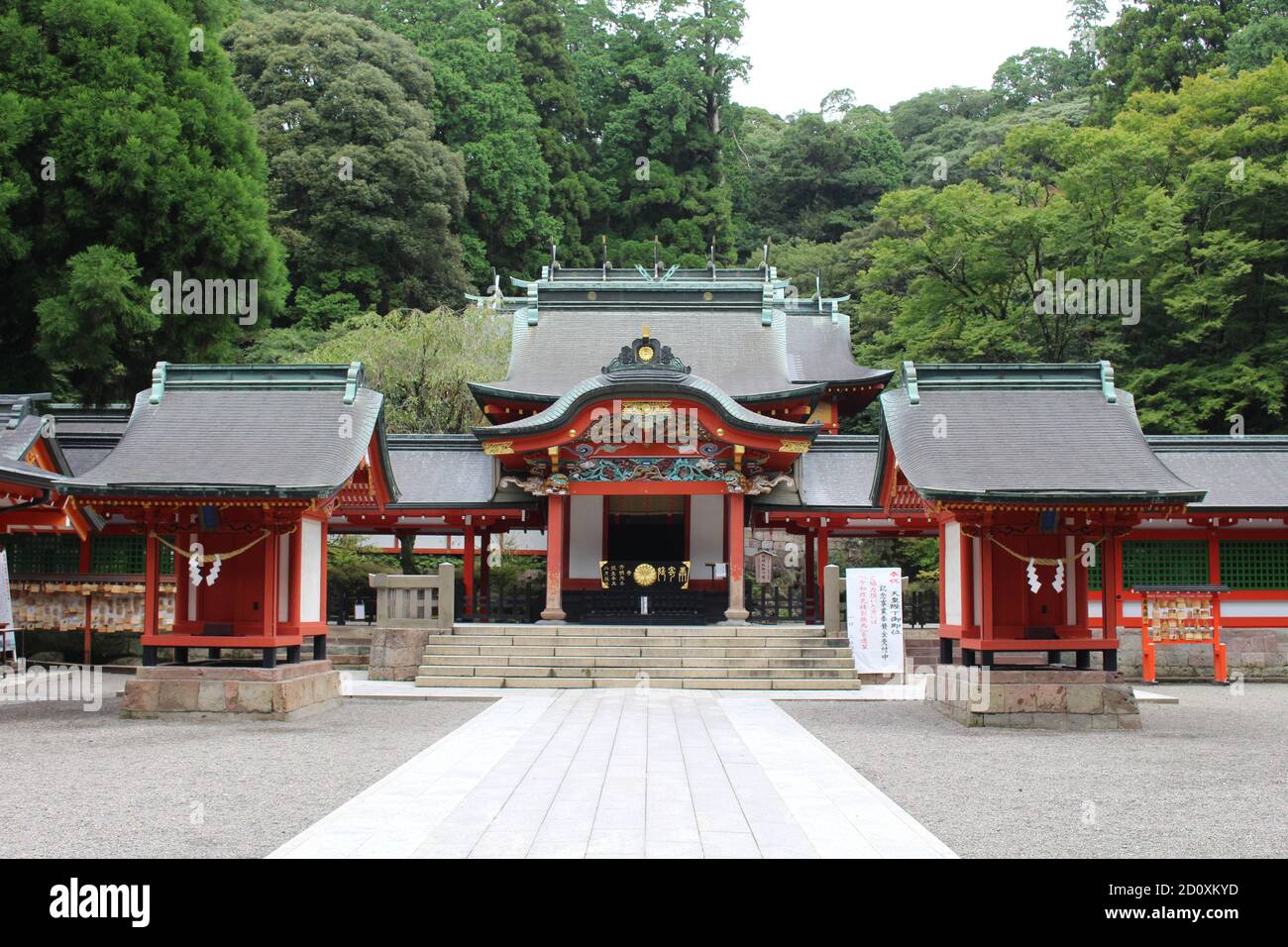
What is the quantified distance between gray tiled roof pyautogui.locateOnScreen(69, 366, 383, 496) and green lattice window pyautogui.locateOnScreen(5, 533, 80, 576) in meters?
6.76

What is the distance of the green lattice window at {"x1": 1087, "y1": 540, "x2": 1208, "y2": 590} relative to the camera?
2295 cm

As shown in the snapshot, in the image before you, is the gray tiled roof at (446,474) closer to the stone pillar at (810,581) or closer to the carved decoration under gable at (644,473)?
the carved decoration under gable at (644,473)

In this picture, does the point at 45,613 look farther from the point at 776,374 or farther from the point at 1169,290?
the point at 1169,290

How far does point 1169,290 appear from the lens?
30.9 meters

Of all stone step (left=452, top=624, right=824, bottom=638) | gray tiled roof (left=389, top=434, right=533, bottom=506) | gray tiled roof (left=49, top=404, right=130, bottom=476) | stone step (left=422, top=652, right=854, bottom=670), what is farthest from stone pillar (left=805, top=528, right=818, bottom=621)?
gray tiled roof (left=49, top=404, right=130, bottom=476)

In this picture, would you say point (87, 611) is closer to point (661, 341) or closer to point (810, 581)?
point (810, 581)

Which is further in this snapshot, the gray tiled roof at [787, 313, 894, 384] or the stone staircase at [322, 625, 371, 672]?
the gray tiled roof at [787, 313, 894, 384]

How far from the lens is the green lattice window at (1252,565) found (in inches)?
904

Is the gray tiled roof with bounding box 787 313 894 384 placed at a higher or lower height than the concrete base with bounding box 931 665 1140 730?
higher

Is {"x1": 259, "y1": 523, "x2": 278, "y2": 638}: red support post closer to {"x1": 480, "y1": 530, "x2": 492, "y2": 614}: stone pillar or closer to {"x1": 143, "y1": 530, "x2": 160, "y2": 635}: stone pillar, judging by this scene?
{"x1": 143, "y1": 530, "x2": 160, "y2": 635}: stone pillar

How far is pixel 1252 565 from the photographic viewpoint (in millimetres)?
23000

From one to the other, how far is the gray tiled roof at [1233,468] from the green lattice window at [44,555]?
2082 centimetres

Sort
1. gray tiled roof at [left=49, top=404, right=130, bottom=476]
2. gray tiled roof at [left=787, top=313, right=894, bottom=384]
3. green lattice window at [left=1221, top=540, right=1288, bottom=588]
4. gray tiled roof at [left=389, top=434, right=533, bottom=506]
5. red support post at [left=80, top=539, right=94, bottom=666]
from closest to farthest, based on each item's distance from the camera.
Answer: red support post at [left=80, top=539, right=94, bottom=666]
gray tiled roof at [left=49, top=404, right=130, bottom=476]
green lattice window at [left=1221, top=540, right=1288, bottom=588]
gray tiled roof at [left=389, top=434, right=533, bottom=506]
gray tiled roof at [left=787, top=313, right=894, bottom=384]

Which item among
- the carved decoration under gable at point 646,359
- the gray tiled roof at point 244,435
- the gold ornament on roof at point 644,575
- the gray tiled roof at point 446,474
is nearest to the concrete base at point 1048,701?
the gray tiled roof at point 244,435
